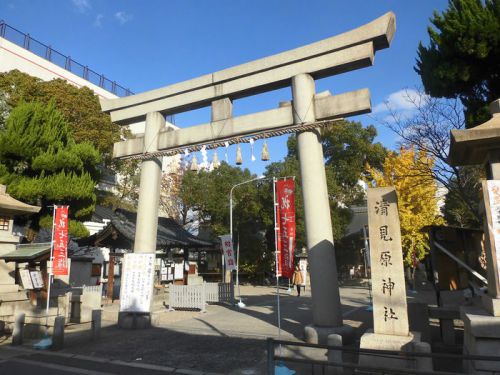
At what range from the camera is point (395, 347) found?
6.18 meters

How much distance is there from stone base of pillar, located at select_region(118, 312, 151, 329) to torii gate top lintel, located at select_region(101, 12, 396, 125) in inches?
282

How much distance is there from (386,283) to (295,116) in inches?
213

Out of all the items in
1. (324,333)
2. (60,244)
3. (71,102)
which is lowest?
(324,333)

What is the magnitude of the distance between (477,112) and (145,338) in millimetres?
12446

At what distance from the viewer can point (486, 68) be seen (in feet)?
Result: 37.5

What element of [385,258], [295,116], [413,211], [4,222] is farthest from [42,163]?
[413,211]

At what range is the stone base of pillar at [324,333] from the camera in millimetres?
8836

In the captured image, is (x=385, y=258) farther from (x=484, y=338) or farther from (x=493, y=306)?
(x=484, y=338)

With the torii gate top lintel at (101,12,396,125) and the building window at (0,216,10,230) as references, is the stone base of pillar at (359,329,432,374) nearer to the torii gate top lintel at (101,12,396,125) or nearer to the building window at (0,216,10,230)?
the torii gate top lintel at (101,12,396,125)

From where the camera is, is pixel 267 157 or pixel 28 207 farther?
pixel 28 207

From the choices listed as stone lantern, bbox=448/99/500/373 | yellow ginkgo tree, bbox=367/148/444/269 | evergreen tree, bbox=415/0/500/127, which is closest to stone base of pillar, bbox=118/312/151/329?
stone lantern, bbox=448/99/500/373

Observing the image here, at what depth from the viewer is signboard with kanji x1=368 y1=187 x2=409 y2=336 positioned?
6.51 meters

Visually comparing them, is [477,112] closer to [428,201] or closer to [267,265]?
[428,201]

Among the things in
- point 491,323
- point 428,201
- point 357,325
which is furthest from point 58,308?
point 428,201
